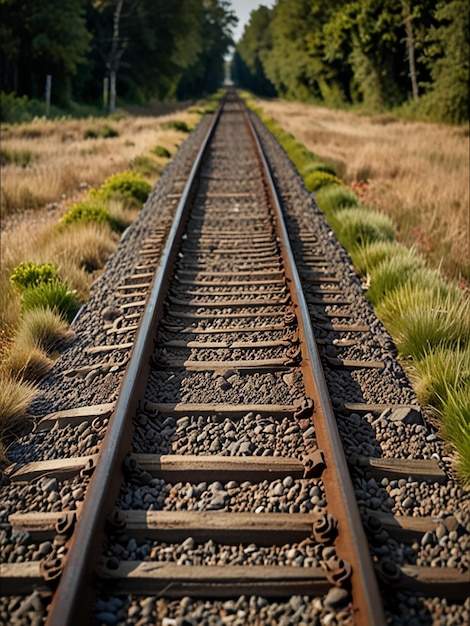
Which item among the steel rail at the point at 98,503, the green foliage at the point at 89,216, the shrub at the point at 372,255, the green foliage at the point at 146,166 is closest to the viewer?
the steel rail at the point at 98,503

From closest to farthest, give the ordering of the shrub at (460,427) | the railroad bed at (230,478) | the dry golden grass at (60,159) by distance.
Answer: the railroad bed at (230,478) → the shrub at (460,427) → the dry golden grass at (60,159)

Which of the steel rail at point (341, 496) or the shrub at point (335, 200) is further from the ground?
the shrub at point (335, 200)

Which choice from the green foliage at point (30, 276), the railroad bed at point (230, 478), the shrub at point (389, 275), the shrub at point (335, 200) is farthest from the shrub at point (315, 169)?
the green foliage at point (30, 276)

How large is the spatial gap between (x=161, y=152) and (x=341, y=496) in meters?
14.6

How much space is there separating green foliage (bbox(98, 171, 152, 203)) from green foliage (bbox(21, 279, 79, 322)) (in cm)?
448

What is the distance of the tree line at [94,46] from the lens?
2814cm

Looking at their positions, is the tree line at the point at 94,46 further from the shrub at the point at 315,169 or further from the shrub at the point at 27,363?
the shrub at the point at 27,363

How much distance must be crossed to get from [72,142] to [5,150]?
4.08 meters

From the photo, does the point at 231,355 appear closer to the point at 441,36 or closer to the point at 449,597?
the point at 449,597

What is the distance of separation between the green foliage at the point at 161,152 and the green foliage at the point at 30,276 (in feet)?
35.5

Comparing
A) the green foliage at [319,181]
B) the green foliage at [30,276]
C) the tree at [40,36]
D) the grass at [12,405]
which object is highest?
the tree at [40,36]

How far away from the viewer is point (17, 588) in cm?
222

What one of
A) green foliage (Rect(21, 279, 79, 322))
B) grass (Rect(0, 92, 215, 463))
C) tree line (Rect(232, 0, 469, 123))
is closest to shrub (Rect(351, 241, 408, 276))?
grass (Rect(0, 92, 215, 463))

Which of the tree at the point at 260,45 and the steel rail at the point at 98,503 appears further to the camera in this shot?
the tree at the point at 260,45
